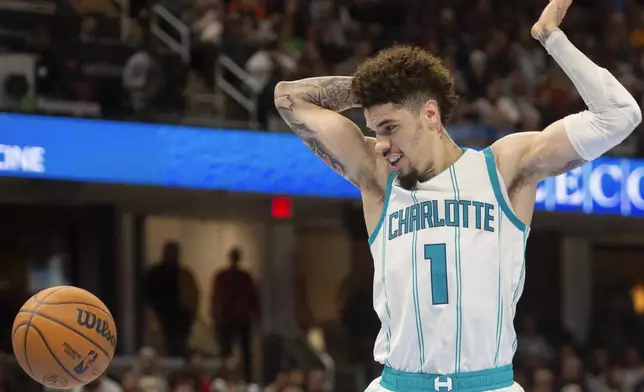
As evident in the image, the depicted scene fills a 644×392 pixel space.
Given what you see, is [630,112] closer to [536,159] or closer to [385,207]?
[536,159]

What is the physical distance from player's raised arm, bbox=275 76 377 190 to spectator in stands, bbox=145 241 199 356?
7815 millimetres

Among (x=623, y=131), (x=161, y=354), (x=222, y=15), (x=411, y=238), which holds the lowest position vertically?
(x=161, y=354)

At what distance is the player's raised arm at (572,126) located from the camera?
14.2 feet

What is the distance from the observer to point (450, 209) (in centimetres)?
440

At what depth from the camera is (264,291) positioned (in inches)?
537

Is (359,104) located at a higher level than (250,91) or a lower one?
lower

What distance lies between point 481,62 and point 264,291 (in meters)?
3.57

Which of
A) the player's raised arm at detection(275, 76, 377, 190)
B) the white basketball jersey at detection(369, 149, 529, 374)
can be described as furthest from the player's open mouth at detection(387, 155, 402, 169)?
the player's raised arm at detection(275, 76, 377, 190)

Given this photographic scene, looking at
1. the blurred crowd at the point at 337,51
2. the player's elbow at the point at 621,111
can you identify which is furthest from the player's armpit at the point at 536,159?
the blurred crowd at the point at 337,51

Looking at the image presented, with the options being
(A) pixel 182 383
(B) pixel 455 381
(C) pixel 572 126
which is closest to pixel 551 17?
(C) pixel 572 126

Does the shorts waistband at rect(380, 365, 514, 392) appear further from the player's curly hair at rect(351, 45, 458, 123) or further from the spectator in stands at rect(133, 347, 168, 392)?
the spectator in stands at rect(133, 347, 168, 392)

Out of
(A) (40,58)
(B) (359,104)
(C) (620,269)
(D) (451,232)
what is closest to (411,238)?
(D) (451,232)

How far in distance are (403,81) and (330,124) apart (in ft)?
1.40

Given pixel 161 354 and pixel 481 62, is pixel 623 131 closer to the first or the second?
pixel 161 354
